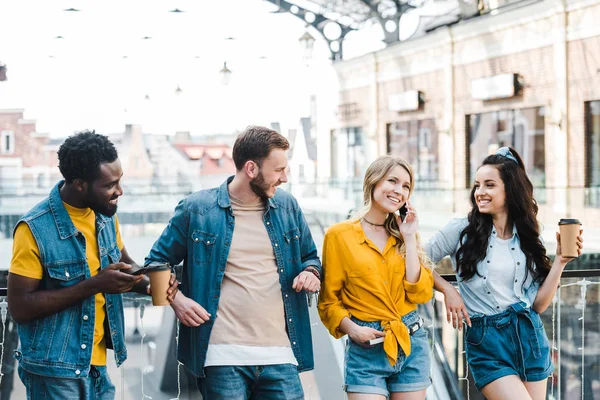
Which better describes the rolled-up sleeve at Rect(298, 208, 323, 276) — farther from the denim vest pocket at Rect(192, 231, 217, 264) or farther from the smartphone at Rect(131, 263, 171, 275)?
the smartphone at Rect(131, 263, 171, 275)

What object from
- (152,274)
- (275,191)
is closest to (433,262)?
(275,191)

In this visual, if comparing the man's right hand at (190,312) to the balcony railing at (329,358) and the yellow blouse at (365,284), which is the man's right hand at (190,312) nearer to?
the yellow blouse at (365,284)

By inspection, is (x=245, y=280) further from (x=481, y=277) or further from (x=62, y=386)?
(x=481, y=277)

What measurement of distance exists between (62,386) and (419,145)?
73.1 feet

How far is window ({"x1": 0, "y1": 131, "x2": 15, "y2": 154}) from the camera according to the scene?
38775 mm

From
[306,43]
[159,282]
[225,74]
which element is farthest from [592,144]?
[159,282]

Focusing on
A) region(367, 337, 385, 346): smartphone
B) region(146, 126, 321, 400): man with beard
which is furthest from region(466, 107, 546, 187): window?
region(146, 126, 321, 400): man with beard

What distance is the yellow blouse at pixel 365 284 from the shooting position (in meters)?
2.77

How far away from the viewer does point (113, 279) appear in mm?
2242

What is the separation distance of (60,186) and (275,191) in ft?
2.54

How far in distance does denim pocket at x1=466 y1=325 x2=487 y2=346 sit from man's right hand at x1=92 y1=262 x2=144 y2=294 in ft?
4.84

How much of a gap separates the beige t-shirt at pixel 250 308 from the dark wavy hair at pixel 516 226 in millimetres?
850

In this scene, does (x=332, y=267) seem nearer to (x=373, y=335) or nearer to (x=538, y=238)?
(x=373, y=335)

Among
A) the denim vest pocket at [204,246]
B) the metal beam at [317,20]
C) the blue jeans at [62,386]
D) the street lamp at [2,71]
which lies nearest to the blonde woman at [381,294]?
the denim vest pocket at [204,246]
